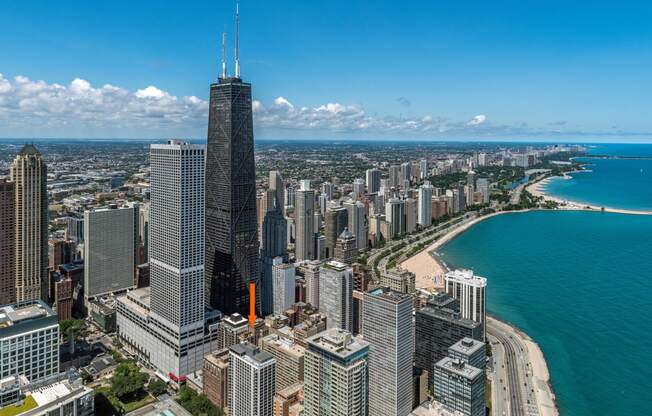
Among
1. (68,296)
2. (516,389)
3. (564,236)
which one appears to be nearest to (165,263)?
(68,296)

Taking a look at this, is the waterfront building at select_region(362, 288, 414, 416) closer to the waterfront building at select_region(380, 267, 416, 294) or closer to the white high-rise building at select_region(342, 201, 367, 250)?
the waterfront building at select_region(380, 267, 416, 294)

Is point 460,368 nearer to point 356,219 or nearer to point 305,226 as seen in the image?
point 305,226

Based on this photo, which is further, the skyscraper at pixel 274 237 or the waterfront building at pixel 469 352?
the skyscraper at pixel 274 237

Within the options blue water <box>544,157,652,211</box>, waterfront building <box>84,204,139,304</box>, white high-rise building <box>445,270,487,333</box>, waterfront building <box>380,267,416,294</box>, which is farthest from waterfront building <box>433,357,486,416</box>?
blue water <box>544,157,652,211</box>

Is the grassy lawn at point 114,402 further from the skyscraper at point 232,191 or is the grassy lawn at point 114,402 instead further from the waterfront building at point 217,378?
the skyscraper at point 232,191

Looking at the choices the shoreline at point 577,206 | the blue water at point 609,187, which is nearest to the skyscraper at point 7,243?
the shoreline at point 577,206

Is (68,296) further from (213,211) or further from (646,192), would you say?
(646,192)
